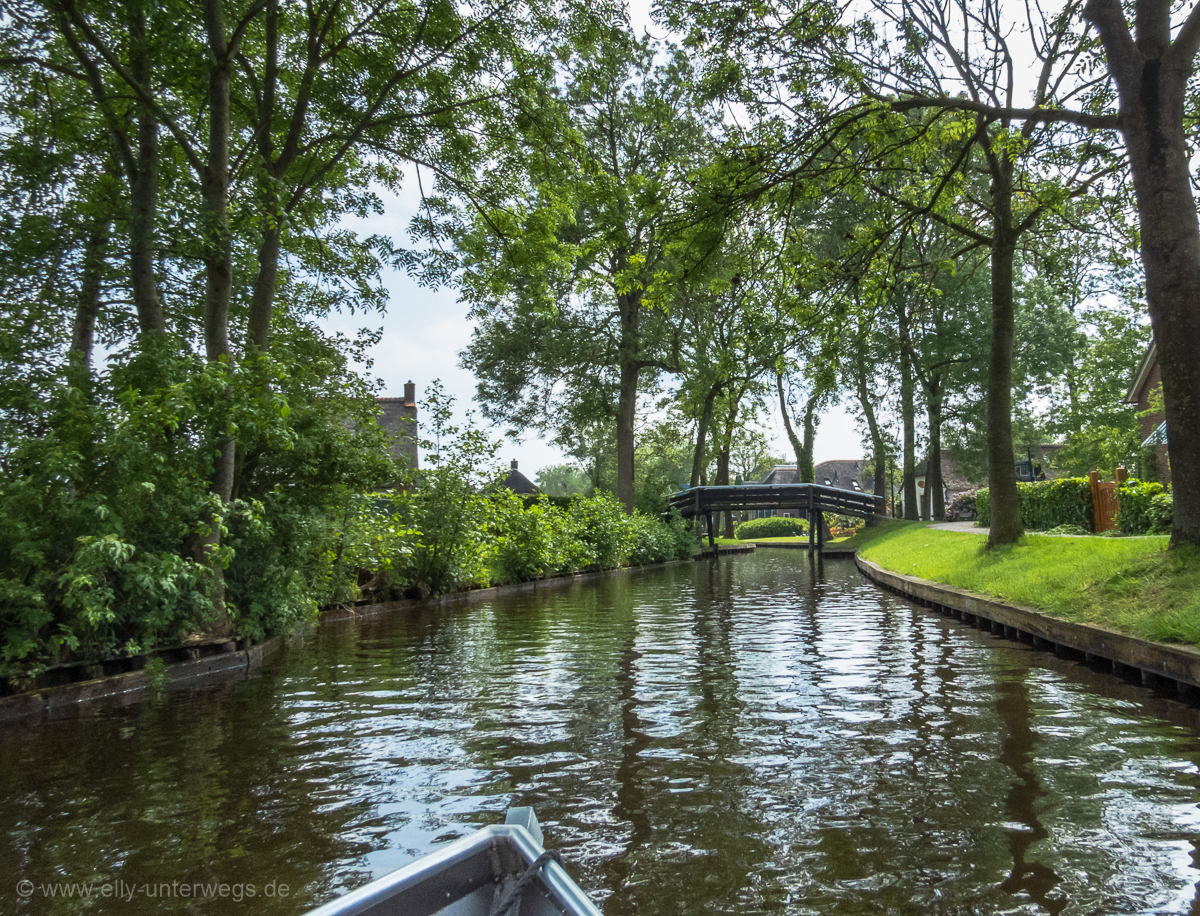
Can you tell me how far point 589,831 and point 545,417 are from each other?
27.5m

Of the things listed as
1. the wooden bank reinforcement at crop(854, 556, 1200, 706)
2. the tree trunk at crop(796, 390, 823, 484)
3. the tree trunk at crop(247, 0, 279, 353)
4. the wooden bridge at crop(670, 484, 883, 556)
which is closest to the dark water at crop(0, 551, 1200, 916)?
the wooden bank reinforcement at crop(854, 556, 1200, 706)

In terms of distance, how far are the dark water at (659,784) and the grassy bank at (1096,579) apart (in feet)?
2.27

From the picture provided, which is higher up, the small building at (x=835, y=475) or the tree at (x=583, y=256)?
the tree at (x=583, y=256)

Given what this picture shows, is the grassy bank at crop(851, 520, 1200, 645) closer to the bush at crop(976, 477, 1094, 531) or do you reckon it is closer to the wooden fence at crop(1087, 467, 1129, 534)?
the wooden fence at crop(1087, 467, 1129, 534)

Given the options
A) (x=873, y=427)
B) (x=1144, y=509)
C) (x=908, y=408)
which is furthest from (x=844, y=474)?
(x=1144, y=509)

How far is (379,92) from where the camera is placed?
12844 millimetres

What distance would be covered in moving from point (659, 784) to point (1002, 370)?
36.5 ft

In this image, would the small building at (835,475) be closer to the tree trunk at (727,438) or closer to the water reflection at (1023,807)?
the tree trunk at (727,438)

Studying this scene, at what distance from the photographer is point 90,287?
12.0m

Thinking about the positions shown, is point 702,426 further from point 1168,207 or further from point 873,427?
point 1168,207

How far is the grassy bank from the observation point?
23.0 feet

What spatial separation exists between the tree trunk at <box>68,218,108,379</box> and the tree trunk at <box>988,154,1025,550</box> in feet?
44.3

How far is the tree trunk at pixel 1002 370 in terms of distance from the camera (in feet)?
42.6

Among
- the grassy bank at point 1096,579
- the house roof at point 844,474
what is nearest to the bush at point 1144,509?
the grassy bank at point 1096,579
